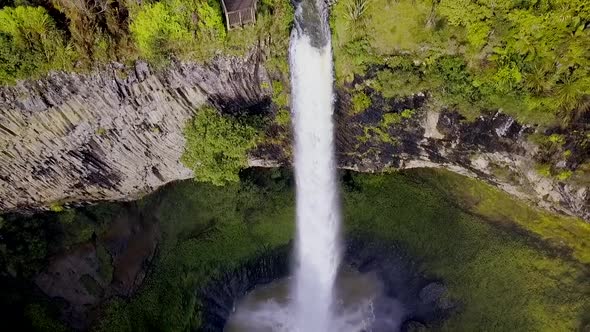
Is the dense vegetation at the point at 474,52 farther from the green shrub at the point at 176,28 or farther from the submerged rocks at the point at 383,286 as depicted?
the submerged rocks at the point at 383,286

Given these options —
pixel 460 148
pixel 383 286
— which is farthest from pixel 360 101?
pixel 383 286

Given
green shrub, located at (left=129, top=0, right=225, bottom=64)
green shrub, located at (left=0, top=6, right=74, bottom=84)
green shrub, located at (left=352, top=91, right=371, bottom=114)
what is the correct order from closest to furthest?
green shrub, located at (left=0, top=6, right=74, bottom=84) < green shrub, located at (left=129, top=0, right=225, bottom=64) < green shrub, located at (left=352, top=91, right=371, bottom=114)

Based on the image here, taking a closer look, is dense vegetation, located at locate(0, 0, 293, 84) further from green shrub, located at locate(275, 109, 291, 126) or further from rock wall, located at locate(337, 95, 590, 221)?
rock wall, located at locate(337, 95, 590, 221)

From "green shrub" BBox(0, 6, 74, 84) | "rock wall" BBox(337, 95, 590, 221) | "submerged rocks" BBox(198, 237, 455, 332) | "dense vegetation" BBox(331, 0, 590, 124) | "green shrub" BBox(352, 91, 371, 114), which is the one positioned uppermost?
"green shrub" BBox(0, 6, 74, 84)

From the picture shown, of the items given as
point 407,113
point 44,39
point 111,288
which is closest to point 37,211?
point 111,288

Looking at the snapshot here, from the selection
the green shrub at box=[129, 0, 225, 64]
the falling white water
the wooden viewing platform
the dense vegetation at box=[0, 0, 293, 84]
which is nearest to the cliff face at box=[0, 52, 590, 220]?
the dense vegetation at box=[0, 0, 293, 84]

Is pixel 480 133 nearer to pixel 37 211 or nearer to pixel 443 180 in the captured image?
pixel 443 180
